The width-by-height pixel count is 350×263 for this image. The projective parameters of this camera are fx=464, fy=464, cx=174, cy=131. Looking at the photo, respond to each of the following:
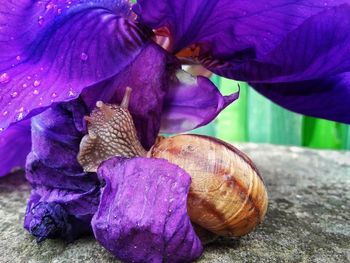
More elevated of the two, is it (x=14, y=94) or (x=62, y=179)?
(x=14, y=94)

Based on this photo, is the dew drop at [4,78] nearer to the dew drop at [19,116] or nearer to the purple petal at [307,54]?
the dew drop at [19,116]

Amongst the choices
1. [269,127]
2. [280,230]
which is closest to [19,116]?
[280,230]

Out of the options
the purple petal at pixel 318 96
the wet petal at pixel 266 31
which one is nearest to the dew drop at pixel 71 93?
the wet petal at pixel 266 31

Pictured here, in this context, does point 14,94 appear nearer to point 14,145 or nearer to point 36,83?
point 36,83

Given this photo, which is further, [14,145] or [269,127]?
[269,127]

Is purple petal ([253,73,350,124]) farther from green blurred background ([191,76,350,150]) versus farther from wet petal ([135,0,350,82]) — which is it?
green blurred background ([191,76,350,150])

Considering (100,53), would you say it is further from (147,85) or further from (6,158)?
(6,158)

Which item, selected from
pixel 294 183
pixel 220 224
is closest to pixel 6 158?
pixel 220 224
